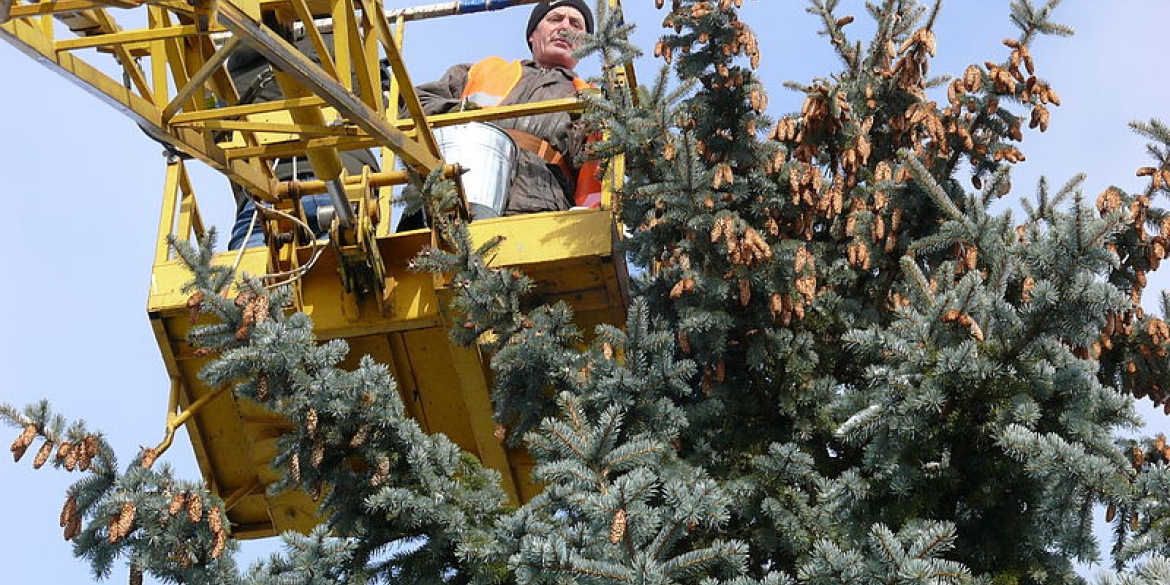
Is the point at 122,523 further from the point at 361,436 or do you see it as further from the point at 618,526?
the point at 618,526

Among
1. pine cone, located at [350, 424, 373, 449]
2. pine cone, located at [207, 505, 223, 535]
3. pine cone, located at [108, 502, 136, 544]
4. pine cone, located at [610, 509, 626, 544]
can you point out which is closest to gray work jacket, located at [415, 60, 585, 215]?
pine cone, located at [350, 424, 373, 449]

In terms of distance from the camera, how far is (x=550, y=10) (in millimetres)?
15133

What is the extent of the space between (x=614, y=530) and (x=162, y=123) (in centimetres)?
418

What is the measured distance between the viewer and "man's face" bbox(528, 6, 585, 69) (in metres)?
14.8

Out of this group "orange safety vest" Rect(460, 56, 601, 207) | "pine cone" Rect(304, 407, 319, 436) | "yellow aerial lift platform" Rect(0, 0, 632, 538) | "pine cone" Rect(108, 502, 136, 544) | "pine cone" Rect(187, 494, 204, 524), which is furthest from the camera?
"orange safety vest" Rect(460, 56, 601, 207)

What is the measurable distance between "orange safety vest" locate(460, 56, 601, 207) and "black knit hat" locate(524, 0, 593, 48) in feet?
3.09

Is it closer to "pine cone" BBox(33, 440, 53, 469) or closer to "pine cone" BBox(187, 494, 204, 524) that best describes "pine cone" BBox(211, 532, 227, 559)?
"pine cone" BBox(187, 494, 204, 524)

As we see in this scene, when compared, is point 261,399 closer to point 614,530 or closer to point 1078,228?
point 614,530

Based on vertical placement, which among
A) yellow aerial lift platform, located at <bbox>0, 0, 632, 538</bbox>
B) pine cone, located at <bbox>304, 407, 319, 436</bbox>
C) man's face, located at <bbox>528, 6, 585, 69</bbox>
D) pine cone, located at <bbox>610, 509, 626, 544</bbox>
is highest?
man's face, located at <bbox>528, 6, 585, 69</bbox>

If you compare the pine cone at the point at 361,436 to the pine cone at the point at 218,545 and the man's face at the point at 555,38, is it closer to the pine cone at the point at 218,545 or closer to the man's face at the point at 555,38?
the pine cone at the point at 218,545

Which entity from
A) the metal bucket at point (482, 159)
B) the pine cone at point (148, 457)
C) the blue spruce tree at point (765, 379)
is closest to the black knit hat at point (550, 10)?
the metal bucket at point (482, 159)

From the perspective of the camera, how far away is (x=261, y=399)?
9242mm

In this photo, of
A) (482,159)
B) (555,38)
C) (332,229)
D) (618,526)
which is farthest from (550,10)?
(618,526)

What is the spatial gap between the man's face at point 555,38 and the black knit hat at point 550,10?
4cm
